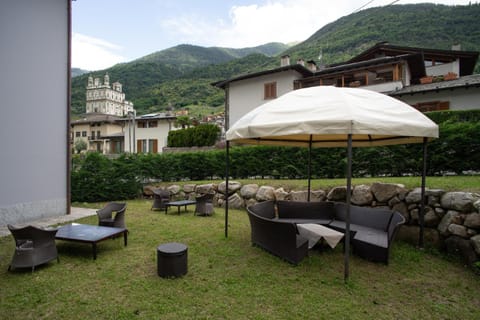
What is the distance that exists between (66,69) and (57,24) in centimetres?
125

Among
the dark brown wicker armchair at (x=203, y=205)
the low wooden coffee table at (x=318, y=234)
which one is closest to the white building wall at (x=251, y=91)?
the dark brown wicker armchair at (x=203, y=205)

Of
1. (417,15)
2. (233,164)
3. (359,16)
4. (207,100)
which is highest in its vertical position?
(359,16)

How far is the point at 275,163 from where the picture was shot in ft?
33.0

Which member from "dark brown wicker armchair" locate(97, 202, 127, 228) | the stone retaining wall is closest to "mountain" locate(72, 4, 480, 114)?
the stone retaining wall

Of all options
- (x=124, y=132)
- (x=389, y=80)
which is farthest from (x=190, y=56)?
(x=389, y=80)

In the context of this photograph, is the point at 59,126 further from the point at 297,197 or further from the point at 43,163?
the point at 297,197

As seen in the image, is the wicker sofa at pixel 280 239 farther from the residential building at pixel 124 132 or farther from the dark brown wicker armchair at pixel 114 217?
the residential building at pixel 124 132

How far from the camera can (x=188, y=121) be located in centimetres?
3114

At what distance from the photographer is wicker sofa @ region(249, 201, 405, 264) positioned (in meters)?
4.34

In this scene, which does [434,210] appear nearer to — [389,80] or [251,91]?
[389,80]

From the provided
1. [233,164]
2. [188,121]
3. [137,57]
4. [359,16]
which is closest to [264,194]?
[233,164]

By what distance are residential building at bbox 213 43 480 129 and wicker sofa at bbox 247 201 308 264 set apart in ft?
53.8

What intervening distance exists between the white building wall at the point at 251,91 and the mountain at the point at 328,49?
22.5 m

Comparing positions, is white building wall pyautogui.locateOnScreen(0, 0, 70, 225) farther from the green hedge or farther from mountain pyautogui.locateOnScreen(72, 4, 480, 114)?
mountain pyautogui.locateOnScreen(72, 4, 480, 114)
